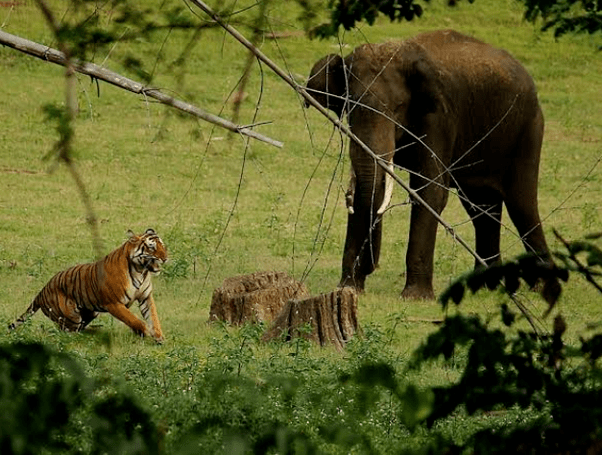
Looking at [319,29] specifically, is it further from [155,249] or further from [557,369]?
[155,249]

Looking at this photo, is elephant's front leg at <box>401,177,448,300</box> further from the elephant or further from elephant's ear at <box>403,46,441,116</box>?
elephant's ear at <box>403,46,441,116</box>

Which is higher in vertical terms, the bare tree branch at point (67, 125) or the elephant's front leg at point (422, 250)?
the bare tree branch at point (67, 125)

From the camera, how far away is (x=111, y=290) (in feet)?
39.8

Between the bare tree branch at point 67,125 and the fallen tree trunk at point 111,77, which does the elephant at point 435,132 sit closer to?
the fallen tree trunk at point 111,77

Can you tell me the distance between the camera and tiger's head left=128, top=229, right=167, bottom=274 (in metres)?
12.3

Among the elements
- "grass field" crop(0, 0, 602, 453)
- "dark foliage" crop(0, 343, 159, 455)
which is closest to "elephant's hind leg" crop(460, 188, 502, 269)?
"grass field" crop(0, 0, 602, 453)

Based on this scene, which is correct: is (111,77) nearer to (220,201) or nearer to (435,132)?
(435,132)

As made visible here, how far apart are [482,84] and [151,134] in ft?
38.0

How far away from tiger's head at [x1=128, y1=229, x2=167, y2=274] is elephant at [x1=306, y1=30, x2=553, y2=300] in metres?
2.50

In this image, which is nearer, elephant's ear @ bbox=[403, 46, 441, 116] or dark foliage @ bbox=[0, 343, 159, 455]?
dark foliage @ bbox=[0, 343, 159, 455]

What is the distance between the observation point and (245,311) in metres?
12.6

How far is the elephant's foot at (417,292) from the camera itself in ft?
49.1

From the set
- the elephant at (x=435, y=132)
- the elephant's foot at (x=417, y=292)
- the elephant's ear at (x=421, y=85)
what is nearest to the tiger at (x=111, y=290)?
the elephant at (x=435, y=132)

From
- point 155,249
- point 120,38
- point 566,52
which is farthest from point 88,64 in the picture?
point 566,52
